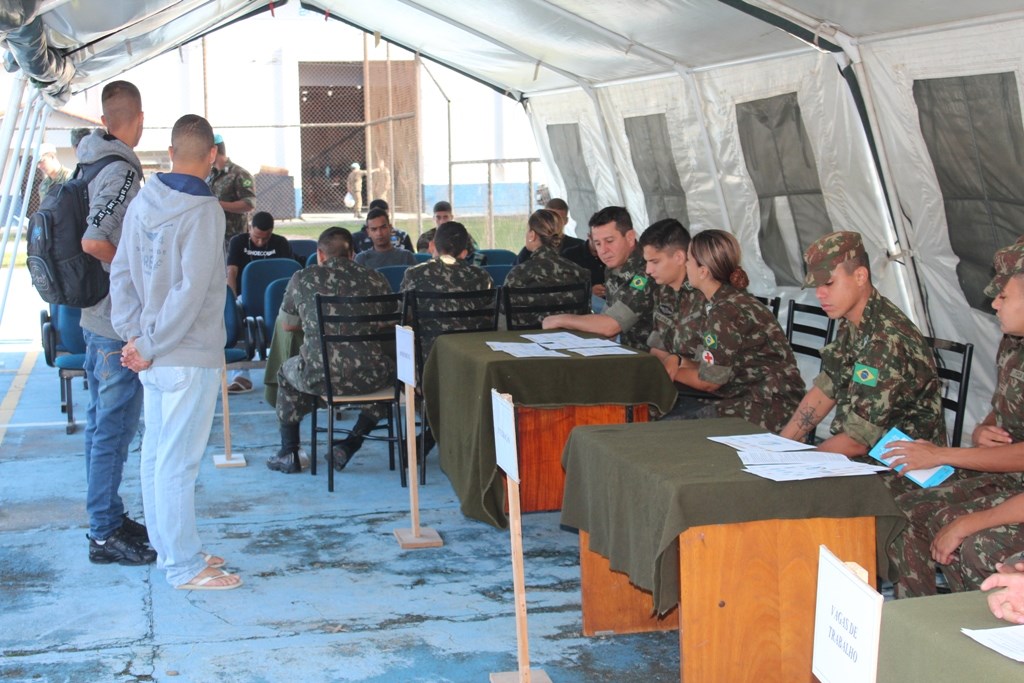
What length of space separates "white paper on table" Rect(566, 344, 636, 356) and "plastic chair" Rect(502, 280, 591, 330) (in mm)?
1355

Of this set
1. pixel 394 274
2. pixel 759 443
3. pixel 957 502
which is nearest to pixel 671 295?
pixel 957 502

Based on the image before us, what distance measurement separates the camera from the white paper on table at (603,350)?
187 inches

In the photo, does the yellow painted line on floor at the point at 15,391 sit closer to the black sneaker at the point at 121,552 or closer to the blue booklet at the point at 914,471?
the black sneaker at the point at 121,552

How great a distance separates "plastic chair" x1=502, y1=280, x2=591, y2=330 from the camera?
246 inches

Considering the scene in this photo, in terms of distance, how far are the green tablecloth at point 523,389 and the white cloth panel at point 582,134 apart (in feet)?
19.5

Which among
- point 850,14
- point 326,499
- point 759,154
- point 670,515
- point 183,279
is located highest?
point 850,14

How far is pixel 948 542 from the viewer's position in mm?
3139

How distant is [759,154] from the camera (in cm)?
706

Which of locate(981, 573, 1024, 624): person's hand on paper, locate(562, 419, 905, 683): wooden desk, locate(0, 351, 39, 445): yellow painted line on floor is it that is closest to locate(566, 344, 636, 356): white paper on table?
locate(562, 419, 905, 683): wooden desk

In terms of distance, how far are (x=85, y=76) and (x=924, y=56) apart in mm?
6701

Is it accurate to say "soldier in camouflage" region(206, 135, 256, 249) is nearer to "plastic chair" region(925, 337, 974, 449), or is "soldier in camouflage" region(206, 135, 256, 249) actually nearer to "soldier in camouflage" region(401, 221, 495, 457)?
"soldier in camouflage" region(401, 221, 495, 457)

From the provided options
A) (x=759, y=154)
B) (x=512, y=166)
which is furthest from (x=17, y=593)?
(x=512, y=166)

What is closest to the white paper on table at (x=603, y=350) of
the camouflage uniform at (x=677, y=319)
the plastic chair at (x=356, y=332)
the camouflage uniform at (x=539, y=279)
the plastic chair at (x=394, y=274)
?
the camouflage uniform at (x=677, y=319)

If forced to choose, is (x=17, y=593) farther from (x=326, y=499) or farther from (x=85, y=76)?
(x=85, y=76)
